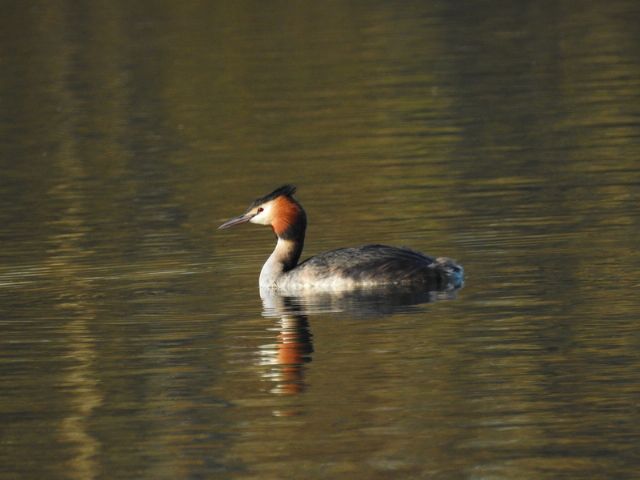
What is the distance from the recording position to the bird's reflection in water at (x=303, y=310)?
497 inches

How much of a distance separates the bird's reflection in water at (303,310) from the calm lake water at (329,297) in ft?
0.13

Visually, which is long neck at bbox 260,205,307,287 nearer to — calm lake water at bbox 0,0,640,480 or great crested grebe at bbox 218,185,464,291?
great crested grebe at bbox 218,185,464,291

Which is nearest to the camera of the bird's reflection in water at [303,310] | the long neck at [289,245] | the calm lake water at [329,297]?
the calm lake water at [329,297]

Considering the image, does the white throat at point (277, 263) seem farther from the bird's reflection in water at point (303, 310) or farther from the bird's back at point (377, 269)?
the bird's back at point (377, 269)

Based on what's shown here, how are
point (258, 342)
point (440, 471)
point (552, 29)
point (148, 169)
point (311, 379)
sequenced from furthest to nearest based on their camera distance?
point (552, 29), point (148, 169), point (258, 342), point (311, 379), point (440, 471)

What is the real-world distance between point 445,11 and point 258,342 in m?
38.5

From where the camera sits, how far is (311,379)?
12.1 meters

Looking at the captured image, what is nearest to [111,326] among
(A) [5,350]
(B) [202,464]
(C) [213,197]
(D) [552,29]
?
(A) [5,350]

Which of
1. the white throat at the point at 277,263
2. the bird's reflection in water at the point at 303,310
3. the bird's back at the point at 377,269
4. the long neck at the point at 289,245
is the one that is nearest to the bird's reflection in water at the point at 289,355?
the bird's reflection in water at the point at 303,310

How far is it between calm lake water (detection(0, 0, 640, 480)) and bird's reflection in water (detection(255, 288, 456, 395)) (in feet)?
0.13

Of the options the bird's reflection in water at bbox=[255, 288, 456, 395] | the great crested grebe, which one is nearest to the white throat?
the great crested grebe

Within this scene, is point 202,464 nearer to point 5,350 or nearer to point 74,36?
point 5,350

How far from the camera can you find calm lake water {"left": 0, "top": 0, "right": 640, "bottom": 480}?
34.5 feet

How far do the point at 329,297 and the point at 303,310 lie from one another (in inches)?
21.2
